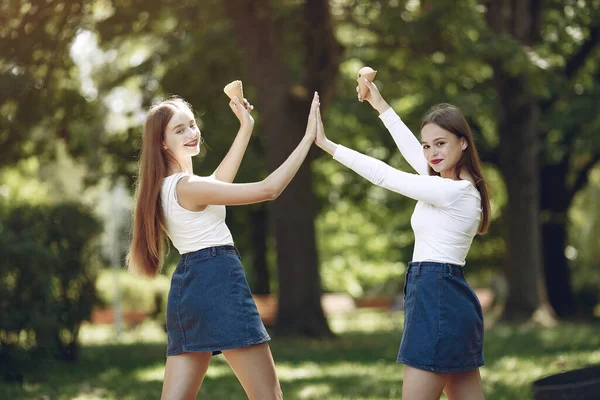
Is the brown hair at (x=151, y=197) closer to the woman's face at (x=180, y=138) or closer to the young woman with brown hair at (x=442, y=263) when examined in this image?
the woman's face at (x=180, y=138)

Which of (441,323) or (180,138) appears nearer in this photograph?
(441,323)

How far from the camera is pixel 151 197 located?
5043 mm

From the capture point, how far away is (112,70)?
21078mm

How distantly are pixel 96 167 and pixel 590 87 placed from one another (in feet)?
35.0

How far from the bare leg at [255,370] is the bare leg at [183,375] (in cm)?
19

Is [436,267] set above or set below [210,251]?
below

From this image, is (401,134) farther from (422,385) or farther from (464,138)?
(422,385)

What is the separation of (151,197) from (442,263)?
5.15 ft

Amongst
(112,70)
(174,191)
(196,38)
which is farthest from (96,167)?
(174,191)

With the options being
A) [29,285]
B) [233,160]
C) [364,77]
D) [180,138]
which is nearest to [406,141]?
[364,77]

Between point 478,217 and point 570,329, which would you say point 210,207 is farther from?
point 570,329

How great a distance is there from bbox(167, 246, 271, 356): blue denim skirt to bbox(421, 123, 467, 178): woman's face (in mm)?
1170

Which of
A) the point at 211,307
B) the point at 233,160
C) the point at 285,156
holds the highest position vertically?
the point at 285,156

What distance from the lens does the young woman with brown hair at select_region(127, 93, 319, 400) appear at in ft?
16.0
